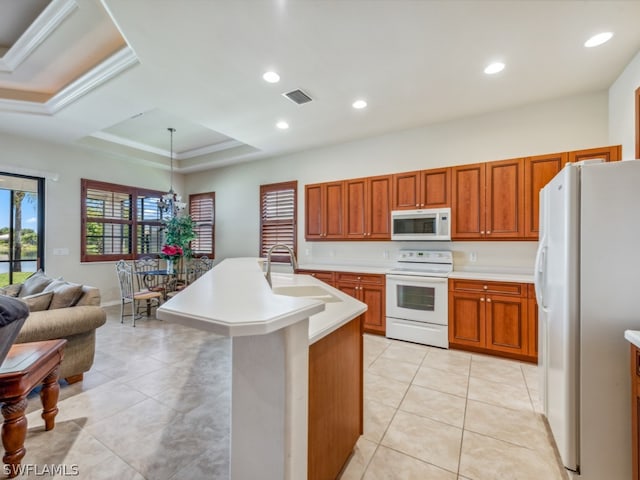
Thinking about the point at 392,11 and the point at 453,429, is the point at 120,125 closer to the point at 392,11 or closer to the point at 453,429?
the point at 392,11

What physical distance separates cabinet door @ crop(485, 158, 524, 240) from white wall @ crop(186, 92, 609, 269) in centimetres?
32

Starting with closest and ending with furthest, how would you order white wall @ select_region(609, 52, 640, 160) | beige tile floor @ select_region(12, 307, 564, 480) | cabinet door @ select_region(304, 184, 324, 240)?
beige tile floor @ select_region(12, 307, 564, 480) → white wall @ select_region(609, 52, 640, 160) → cabinet door @ select_region(304, 184, 324, 240)

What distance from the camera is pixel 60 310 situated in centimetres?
253

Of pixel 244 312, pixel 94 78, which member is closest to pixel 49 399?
pixel 244 312

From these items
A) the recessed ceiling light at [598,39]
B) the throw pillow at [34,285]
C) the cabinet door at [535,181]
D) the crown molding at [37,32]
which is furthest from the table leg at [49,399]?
the recessed ceiling light at [598,39]

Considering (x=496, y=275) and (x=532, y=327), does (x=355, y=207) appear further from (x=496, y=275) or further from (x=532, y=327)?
(x=532, y=327)

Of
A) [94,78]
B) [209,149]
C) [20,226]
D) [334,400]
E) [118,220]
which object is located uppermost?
[209,149]

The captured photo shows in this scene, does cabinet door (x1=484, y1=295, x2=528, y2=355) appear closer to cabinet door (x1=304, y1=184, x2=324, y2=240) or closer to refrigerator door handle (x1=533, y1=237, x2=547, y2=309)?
refrigerator door handle (x1=533, y1=237, x2=547, y2=309)

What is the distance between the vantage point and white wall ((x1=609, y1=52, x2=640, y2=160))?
2578 mm

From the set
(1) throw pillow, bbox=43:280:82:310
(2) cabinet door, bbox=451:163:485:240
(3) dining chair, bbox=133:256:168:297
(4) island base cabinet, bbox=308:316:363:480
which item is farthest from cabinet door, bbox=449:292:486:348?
(3) dining chair, bbox=133:256:168:297

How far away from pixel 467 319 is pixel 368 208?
6.47ft

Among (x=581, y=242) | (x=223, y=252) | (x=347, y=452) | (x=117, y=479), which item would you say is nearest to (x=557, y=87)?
(x=581, y=242)

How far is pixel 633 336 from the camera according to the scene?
4.14 ft

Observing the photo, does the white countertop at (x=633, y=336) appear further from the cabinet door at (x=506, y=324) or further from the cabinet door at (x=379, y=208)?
the cabinet door at (x=379, y=208)
